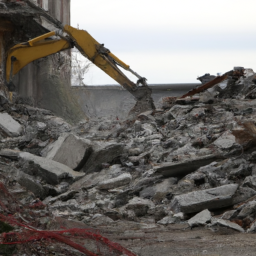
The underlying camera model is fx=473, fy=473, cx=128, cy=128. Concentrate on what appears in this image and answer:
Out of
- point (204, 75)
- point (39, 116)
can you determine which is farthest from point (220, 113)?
point (39, 116)

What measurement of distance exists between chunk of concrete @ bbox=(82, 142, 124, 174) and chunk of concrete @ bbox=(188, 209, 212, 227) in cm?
264

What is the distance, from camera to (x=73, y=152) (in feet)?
22.8

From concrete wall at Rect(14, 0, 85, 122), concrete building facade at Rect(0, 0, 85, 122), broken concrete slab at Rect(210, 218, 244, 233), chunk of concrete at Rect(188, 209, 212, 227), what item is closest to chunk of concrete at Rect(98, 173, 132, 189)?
chunk of concrete at Rect(188, 209, 212, 227)

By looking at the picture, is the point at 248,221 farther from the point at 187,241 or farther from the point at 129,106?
the point at 129,106

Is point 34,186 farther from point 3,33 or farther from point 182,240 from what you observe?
point 3,33

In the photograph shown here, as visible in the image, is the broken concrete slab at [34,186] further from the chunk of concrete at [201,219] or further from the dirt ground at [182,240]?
the chunk of concrete at [201,219]

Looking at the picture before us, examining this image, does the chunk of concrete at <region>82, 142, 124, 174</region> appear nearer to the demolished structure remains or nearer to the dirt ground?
the demolished structure remains

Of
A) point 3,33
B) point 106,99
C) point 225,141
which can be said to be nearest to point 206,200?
point 225,141

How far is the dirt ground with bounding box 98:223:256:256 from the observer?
3434 millimetres

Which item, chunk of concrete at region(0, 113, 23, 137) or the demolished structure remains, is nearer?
the demolished structure remains

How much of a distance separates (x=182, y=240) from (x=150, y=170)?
8.03 ft

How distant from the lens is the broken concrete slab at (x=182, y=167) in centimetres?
583

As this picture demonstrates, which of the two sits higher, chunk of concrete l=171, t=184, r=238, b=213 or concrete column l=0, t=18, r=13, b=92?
concrete column l=0, t=18, r=13, b=92

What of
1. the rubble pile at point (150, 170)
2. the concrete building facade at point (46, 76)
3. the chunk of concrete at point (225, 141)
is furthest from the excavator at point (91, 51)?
the chunk of concrete at point (225, 141)
